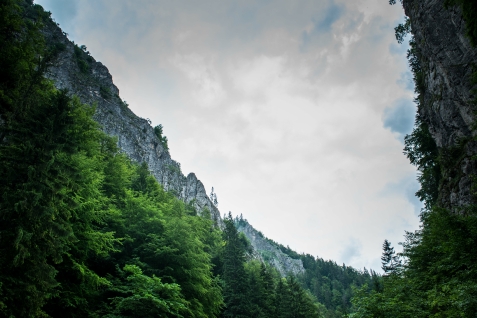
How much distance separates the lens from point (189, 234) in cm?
1788

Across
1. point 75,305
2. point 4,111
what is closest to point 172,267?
point 75,305

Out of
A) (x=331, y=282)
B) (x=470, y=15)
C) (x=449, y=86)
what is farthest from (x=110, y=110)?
(x=331, y=282)

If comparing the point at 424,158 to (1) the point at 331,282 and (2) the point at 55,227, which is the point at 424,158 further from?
(1) the point at 331,282

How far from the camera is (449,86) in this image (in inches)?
722

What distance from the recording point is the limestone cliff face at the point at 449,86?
53.6 feet

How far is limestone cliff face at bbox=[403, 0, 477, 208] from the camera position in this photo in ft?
53.6

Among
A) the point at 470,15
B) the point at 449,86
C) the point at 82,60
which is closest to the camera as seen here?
the point at 470,15

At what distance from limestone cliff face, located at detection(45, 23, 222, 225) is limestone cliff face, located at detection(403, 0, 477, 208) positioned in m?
42.6

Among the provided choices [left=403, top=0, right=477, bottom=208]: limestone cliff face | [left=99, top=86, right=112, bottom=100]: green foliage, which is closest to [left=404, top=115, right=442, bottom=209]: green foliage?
[left=403, top=0, right=477, bottom=208]: limestone cliff face

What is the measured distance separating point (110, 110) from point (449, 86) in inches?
2090

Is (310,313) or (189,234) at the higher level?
(189,234)

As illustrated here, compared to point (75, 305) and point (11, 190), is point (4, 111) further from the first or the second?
point (75, 305)

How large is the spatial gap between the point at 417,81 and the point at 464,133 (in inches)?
362

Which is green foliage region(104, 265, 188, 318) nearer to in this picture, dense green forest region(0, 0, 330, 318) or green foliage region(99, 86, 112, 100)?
dense green forest region(0, 0, 330, 318)
